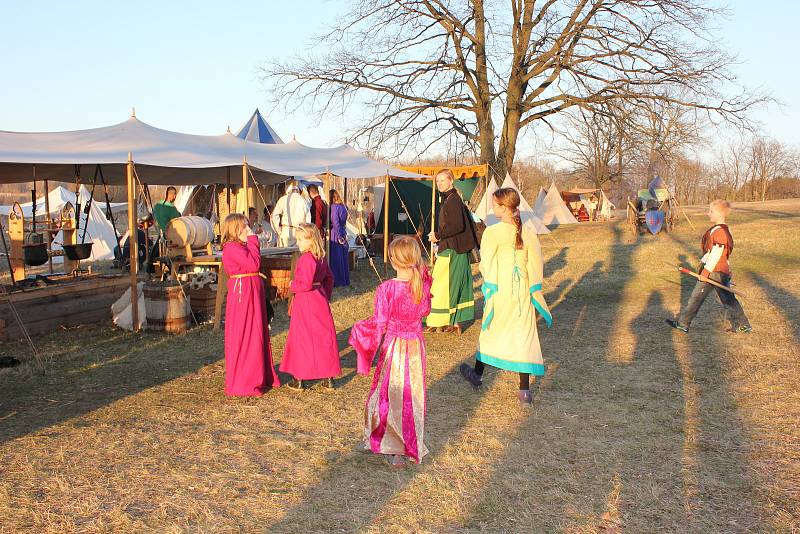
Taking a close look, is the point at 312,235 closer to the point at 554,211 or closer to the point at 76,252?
the point at 76,252

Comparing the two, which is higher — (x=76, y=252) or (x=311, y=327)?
(x=76, y=252)

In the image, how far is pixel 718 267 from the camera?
21.8ft

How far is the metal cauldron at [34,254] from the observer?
847 centimetres

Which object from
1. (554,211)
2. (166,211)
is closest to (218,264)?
(166,211)

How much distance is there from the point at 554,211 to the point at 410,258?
25.3 metres

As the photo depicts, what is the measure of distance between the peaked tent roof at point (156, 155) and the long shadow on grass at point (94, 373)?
1931mm

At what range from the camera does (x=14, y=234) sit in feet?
29.6

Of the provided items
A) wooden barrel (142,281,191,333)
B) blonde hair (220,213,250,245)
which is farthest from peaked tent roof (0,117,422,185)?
blonde hair (220,213,250,245)

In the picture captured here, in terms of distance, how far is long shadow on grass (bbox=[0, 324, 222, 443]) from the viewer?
4773 millimetres

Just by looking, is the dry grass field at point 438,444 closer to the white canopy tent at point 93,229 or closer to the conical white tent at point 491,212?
the conical white tent at point 491,212

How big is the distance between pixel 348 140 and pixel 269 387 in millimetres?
14788

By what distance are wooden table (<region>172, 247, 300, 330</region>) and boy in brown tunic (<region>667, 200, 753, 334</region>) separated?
4744mm

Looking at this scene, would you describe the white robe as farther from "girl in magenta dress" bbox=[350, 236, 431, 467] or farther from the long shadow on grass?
"girl in magenta dress" bbox=[350, 236, 431, 467]

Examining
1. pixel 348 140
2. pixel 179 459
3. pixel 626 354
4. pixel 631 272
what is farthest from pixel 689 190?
pixel 179 459
